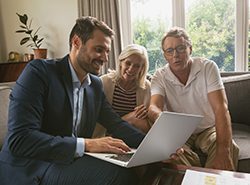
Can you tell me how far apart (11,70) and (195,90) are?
241 cm

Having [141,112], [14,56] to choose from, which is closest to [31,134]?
[141,112]

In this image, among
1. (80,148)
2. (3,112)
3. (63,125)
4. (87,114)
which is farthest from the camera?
(3,112)

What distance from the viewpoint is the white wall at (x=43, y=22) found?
337cm

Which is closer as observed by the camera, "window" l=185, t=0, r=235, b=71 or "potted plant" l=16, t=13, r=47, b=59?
"window" l=185, t=0, r=235, b=71

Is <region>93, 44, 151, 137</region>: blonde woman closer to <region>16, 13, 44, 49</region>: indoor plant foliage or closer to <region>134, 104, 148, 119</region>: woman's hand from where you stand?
<region>134, 104, 148, 119</region>: woman's hand

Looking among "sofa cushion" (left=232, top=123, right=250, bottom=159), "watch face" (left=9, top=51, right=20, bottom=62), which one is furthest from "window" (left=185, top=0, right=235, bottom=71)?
"watch face" (left=9, top=51, right=20, bottom=62)

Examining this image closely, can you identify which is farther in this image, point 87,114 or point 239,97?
point 239,97

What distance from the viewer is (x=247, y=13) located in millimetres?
2803

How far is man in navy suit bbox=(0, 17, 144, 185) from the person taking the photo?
1039mm

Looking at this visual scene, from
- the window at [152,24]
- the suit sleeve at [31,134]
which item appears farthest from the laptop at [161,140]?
the window at [152,24]

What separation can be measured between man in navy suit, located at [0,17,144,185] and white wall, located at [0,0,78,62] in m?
2.14

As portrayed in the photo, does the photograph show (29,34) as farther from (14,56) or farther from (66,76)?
(66,76)

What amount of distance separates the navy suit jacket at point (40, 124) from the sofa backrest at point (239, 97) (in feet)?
3.59

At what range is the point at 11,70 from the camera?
10.9 ft
